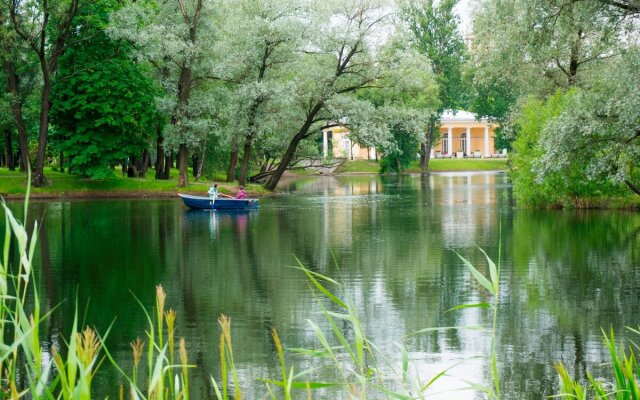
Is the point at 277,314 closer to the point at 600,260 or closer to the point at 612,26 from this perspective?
the point at 600,260

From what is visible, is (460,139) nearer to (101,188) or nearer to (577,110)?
(101,188)

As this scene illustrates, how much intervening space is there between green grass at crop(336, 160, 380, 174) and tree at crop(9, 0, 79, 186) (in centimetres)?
4958

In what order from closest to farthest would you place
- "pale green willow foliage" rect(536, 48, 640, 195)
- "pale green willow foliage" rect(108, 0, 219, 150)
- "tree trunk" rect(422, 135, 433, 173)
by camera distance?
"pale green willow foliage" rect(536, 48, 640, 195), "pale green willow foliage" rect(108, 0, 219, 150), "tree trunk" rect(422, 135, 433, 173)

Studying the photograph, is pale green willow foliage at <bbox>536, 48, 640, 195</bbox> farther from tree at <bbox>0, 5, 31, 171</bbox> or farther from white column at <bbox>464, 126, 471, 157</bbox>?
white column at <bbox>464, 126, 471, 157</bbox>

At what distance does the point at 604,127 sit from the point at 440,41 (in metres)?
65.9

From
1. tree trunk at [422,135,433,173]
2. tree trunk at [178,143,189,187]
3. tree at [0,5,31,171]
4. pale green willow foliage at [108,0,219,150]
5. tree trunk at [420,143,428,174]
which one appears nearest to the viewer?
tree at [0,5,31,171]

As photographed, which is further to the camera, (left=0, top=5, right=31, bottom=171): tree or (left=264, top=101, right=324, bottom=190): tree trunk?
(left=264, top=101, right=324, bottom=190): tree trunk

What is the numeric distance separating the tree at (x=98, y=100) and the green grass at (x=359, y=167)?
46.6 m

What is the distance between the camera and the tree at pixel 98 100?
45.0 m

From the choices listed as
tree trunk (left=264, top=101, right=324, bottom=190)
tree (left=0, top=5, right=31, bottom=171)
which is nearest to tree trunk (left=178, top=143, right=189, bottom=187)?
tree trunk (left=264, top=101, right=324, bottom=190)

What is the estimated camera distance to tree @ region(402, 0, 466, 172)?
85250 mm

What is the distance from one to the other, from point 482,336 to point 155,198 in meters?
35.5

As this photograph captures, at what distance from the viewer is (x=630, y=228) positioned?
24500 mm

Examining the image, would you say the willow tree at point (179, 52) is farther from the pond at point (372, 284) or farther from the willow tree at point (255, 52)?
the pond at point (372, 284)
